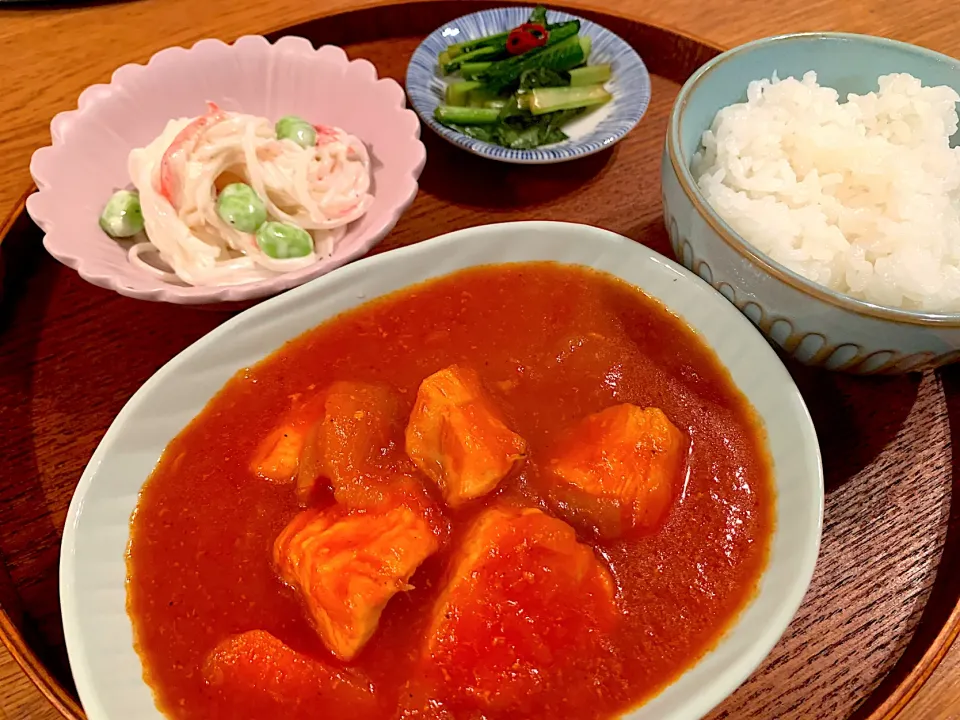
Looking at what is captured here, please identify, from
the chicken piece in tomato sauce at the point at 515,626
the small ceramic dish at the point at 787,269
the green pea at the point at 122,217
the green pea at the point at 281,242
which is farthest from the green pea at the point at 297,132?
the chicken piece in tomato sauce at the point at 515,626

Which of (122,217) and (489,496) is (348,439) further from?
(122,217)

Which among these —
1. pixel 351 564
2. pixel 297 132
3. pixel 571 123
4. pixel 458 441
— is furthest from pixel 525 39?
pixel 351 564

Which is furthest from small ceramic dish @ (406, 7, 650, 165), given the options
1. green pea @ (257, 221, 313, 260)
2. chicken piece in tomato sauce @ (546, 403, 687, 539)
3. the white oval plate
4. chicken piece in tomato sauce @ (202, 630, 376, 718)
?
chicken piece in tomato sauce @ (202, 630, 376, 718)

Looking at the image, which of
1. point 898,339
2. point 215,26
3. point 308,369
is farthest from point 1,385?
point 898,339

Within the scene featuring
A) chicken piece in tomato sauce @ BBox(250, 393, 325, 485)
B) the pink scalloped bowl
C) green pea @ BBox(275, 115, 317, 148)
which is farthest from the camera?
green pea @ BBox(275, 115, 317, 148)

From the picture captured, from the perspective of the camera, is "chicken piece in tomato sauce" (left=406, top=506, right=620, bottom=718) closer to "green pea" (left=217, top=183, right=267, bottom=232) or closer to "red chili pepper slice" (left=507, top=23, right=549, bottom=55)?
"green pea" (left=217, top=183, right=267, bottom=232)

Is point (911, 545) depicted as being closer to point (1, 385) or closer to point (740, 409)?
point (740, 409)
